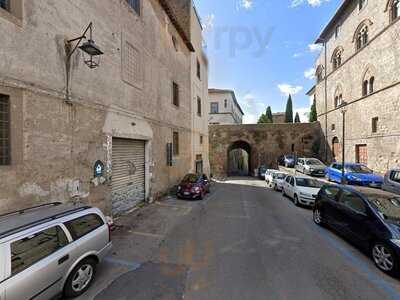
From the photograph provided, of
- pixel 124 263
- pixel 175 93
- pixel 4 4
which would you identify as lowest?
pixel 124 263

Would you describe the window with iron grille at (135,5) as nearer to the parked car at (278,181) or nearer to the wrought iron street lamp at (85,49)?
the wrought iron street lamp at (85,49)

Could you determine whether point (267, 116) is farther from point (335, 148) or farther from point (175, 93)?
point (175, 93)

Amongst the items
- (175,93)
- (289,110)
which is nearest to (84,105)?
(175,93)

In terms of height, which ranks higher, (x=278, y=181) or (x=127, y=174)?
(x=127, y=174)

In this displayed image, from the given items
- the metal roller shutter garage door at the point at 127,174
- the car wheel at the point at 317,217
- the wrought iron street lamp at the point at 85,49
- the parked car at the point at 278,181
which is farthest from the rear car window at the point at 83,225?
the parked car at the point at 278,181

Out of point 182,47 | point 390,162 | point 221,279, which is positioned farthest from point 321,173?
point 221,279

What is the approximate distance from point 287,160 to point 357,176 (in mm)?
12129

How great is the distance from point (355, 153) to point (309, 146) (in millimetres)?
8004

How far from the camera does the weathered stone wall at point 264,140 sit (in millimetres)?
28891

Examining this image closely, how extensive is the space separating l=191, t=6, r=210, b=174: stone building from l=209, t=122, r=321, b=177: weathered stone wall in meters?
7.62

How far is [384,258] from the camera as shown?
177 inches

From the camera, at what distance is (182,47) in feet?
51.4

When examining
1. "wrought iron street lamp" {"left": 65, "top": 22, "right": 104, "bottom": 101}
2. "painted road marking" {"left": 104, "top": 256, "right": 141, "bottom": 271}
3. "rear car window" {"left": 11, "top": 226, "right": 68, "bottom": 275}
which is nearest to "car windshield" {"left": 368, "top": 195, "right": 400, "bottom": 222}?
"painted road marking" {"left": 104, "top": 256, "right": 141, "bottom": 271}

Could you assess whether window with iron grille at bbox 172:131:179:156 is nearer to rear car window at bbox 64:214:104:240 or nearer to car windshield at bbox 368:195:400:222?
rear car window at bbox 64:214:104:240
